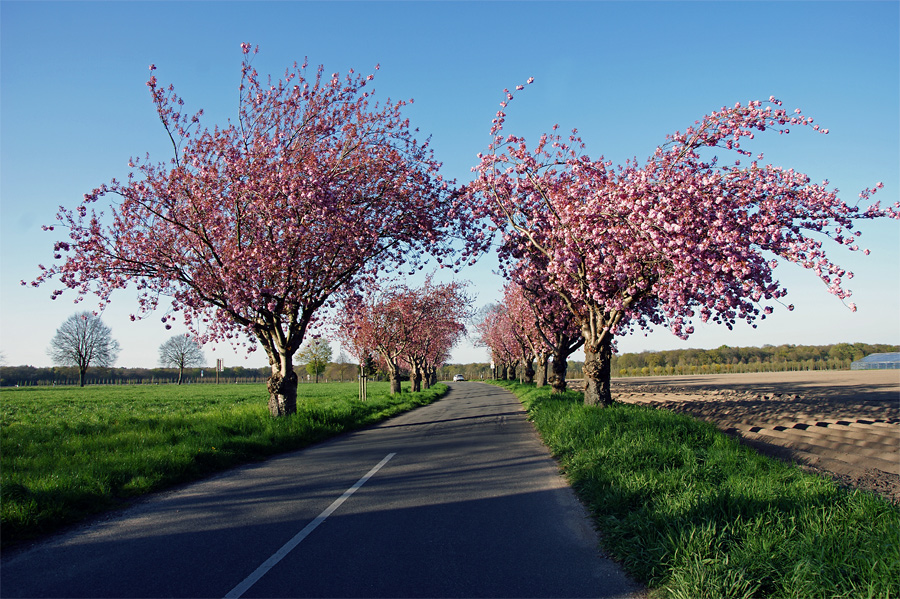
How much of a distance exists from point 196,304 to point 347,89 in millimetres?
7302

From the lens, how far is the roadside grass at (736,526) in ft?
12.0

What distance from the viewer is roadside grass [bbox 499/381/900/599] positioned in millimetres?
3643

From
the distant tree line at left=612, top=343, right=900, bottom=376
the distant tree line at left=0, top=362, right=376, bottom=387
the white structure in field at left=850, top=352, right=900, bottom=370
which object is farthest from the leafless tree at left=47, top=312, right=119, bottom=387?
the white structure in field at left=850, top=352, right=900, bottom=370

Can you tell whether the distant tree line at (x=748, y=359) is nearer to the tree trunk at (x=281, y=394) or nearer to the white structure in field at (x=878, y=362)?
the white structure in field at (x=878, y=362)

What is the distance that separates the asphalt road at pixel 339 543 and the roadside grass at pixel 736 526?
364 millimetres

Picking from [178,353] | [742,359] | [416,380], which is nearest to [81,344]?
[178,353]

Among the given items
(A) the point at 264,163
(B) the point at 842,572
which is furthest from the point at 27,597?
(A) the point at 264,163

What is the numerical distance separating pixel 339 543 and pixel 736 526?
142 inches

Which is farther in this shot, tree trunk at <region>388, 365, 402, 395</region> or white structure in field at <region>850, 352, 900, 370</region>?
white structure in field at <region>850, 352, 900, 370</region>

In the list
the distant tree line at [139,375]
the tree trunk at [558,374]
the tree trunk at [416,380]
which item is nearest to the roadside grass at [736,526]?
the tree trunk at [558,374]

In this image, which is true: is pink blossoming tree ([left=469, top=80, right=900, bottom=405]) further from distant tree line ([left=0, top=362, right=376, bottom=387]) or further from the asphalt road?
distant tree line ([left=0, top=362, right=376, bottom=387])

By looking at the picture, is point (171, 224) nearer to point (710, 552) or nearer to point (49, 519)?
point (49, 519)

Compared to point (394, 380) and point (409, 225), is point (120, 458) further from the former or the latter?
point (394, 380)

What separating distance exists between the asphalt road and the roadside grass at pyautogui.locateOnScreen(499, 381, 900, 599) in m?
0.36
